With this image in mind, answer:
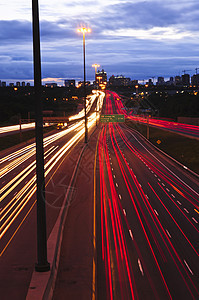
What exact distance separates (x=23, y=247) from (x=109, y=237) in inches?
205

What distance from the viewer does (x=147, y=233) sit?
74.0ft

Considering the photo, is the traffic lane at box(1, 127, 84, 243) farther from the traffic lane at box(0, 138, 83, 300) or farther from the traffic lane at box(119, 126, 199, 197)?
the traffic lane at box(119, 126, 199, 197)

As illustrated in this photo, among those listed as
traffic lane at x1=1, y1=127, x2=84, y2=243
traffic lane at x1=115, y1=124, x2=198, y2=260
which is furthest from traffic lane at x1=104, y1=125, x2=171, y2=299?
traffic lane at x1=1, y1=127, x2=84, y2=243

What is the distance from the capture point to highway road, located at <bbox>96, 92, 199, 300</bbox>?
15.6m

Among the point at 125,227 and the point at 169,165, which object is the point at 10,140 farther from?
the point at 125,227

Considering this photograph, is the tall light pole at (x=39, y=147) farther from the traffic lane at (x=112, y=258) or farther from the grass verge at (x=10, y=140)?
the grass verge at (x=10, y=140)

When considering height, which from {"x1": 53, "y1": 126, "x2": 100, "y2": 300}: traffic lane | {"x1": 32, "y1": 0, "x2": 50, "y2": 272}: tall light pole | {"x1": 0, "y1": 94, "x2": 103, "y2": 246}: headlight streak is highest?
{"x1": 32, "y1": 0, "x2": 50, "y2": 272}: tall light pole

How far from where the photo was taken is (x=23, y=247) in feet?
63.8

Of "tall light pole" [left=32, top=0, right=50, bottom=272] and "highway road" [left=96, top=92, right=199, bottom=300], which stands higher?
"tall light pole" [left=32, top=0, right=50, bottom=272]

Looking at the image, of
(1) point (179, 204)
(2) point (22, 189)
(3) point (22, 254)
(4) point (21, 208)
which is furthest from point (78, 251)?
(2) point (22, 189)

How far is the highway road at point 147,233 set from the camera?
1560 cm

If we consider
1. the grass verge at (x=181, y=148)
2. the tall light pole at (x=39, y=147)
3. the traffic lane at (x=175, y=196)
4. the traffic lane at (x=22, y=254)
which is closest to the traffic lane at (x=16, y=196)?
the traffic lane at (x=22, y=254)

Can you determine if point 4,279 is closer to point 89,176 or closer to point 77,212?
point 77,212

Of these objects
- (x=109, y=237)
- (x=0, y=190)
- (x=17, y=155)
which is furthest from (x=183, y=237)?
(x=17, y=155)
